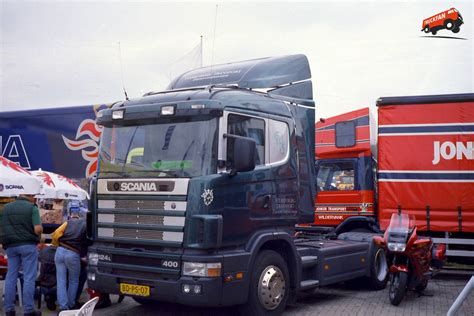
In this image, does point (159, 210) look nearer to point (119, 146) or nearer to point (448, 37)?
point (119, 146)

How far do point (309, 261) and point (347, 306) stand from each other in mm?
1022

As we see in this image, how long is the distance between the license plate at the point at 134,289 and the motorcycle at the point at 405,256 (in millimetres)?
3791

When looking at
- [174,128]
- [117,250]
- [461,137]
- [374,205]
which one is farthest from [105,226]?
[461,137]

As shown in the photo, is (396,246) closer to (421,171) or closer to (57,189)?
(421,171)

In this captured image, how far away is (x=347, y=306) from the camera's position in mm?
8539

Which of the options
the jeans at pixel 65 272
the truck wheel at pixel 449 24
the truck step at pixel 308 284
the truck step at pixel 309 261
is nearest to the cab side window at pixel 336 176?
the truck step at pixel 309 261

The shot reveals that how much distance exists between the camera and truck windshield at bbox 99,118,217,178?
6656 millimetres

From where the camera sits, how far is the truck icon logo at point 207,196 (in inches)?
254

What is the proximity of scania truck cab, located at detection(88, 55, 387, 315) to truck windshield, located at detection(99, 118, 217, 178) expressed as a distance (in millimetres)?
13

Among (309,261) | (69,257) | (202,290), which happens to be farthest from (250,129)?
(69,257)

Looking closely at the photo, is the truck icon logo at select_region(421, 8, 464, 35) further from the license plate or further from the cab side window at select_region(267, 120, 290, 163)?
the license plate

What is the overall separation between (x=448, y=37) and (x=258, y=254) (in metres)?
8.23

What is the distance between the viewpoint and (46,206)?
13672 millimetres

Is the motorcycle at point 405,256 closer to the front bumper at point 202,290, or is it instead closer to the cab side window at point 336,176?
the cab side window at point 336,176
